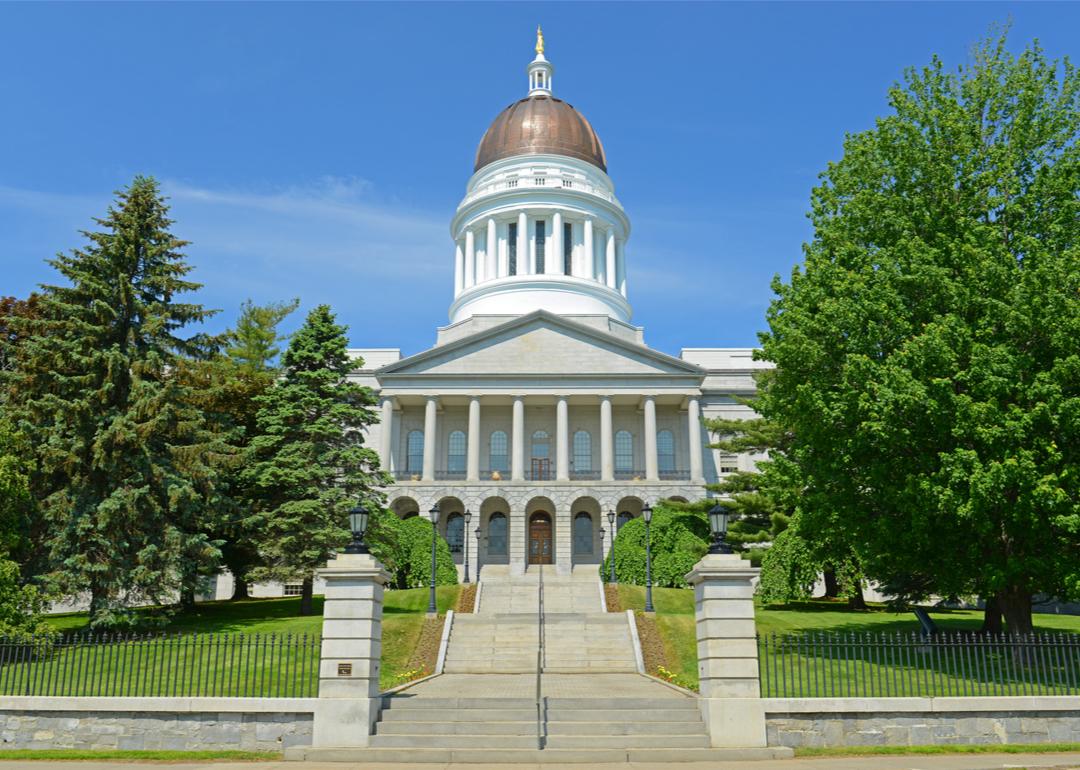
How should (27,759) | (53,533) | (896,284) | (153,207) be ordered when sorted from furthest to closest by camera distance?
(153,207)
(53,533)
(896,284)
(27,759)

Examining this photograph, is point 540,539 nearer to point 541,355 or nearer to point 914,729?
point 541,355

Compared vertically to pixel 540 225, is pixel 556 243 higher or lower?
lower

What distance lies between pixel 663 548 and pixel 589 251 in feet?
102

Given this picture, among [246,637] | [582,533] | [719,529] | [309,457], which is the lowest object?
[246,637]

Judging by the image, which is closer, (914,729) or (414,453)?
(914,729)

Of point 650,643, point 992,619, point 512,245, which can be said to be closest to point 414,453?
point 512,245

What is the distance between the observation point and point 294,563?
28.8 metres

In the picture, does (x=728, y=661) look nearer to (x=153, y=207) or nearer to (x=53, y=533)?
(x=53, y=533)

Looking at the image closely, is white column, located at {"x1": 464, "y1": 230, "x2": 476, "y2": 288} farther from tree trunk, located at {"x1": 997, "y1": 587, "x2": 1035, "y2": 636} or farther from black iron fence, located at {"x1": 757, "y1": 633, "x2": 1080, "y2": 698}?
tree trunk, located at {"x1": 997, "y1": 587, "x2": 1035, "y2": 636}

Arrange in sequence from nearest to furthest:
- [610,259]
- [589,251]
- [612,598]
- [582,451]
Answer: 1. [612,598]
2. [582,451]
3. [589,251]
4. [610,259]

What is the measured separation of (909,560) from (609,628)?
927cm

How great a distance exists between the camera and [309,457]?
3022cm

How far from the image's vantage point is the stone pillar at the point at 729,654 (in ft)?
46.5

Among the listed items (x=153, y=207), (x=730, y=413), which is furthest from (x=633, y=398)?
(x=153, y=207)
